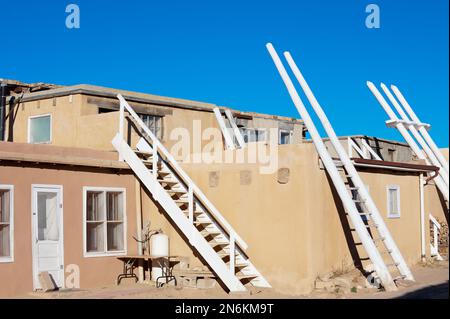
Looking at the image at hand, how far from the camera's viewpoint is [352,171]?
1523cm

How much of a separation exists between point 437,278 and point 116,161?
25.8 ft

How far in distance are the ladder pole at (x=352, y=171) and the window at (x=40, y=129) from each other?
722 centimetres

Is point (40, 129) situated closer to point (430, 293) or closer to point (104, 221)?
point (104, 221)

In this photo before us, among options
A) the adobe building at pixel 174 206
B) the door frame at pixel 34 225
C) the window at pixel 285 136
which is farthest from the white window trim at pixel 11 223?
the window at pixel 285 136

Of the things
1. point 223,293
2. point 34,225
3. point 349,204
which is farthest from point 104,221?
point 349,204

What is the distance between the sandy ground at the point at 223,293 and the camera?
13.4 m

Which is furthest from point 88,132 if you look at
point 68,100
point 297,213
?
point 297,213

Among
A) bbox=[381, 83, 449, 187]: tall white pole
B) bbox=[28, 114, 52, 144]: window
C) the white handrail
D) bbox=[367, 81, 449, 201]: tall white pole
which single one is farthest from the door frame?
bbox=[381, 83, 449, 187]: tall white pole

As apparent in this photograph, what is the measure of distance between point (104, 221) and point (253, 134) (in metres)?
8.58

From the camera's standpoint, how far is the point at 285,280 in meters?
14.7

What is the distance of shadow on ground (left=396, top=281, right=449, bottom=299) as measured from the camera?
1267cm

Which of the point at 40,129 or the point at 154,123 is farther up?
the point at 154,123

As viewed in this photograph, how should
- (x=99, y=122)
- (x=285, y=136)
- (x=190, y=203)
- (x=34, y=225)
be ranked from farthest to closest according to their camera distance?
(x=285, y=136) → (x=99, y=122) → (x=190, y=203) → (x=34, y=225)
